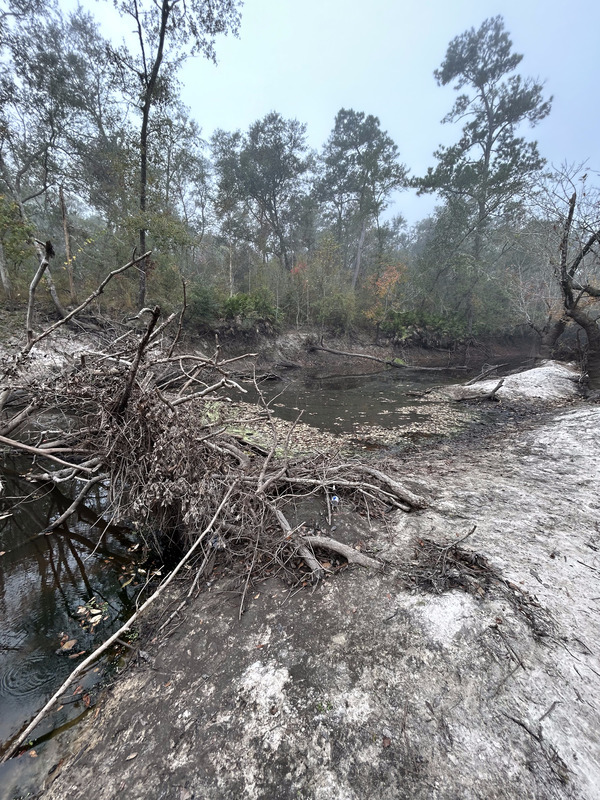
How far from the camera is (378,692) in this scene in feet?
6.51

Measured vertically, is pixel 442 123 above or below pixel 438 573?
above

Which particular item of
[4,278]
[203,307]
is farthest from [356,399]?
[4,278]

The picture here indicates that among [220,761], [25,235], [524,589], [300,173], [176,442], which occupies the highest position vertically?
[300,173]

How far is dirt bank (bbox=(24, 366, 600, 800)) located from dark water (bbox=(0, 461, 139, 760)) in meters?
0.69

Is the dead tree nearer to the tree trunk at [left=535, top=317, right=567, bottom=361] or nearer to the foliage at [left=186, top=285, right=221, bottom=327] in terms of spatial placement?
the tree trunk at [left=535, top=317, right=567, bottom=361]

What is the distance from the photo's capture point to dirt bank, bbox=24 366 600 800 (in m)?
1.62

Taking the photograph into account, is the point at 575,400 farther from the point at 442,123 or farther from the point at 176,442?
the point at 442,123

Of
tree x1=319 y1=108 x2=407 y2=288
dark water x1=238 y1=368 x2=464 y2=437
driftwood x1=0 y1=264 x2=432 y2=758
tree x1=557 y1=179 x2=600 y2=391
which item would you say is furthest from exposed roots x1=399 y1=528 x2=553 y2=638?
tree x1=319 y1=108 x2=407 y2=288

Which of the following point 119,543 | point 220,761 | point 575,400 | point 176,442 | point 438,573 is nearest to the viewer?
point 220,761

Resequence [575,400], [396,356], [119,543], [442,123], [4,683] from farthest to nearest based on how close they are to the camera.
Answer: [442,123], [396,356], [575,400], [119,543], [4,683]

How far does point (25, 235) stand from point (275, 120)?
2211 cm

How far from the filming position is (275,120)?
2319 centimetres

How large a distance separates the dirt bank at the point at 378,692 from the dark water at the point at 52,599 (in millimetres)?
694

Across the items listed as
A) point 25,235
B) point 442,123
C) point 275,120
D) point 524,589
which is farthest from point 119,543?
point 442,123
